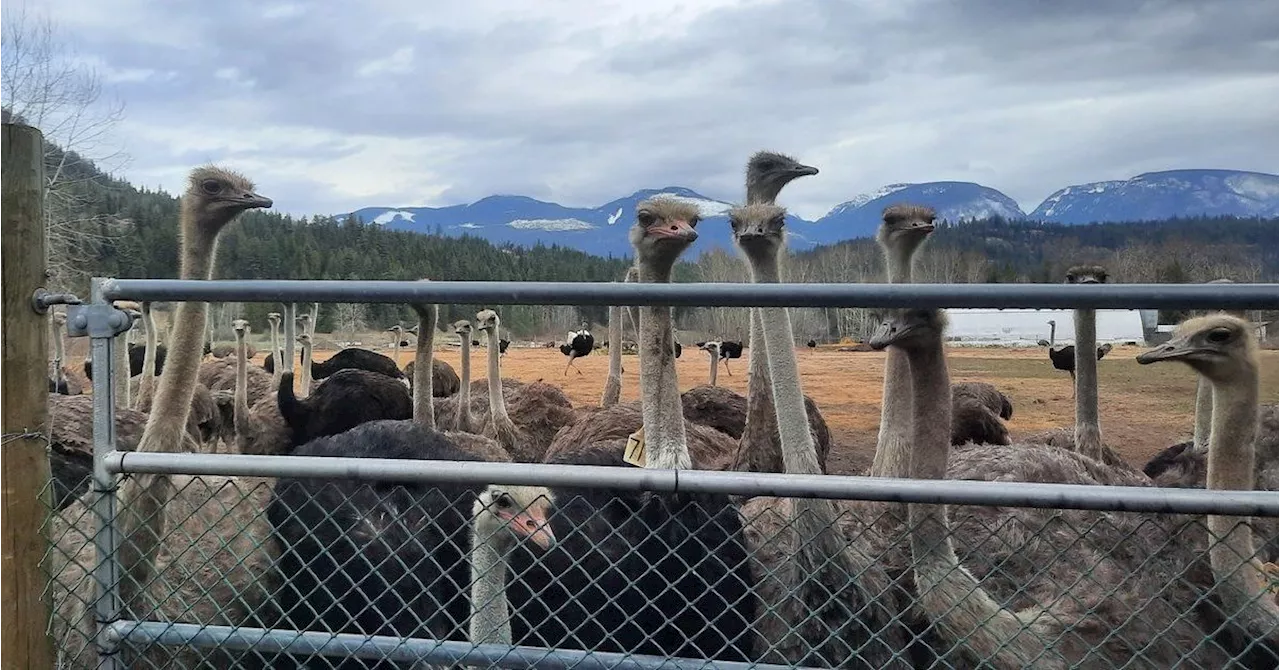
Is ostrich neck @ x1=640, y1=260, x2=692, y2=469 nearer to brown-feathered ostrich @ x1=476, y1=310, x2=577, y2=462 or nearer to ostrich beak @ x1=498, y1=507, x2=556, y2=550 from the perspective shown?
ostrich beak @ x1=498, y1=507, x2=556, y2=550

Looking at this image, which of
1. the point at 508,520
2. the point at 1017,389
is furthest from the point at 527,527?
the point at 1017,389

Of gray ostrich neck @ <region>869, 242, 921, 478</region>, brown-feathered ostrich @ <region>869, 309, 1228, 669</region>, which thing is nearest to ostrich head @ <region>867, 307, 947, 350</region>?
brown-feathered ostrich @ <region>869, 309, 1228, 669</region>

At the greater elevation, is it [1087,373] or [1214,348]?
[1214,348]

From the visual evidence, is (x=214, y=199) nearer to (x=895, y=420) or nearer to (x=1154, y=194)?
(x=895, y=420)

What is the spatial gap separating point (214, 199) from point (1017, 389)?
17823 mm

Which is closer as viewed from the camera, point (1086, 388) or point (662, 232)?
point (662, 232)

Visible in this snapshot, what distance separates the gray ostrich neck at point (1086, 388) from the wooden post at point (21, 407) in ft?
18.0

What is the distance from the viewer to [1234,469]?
3547 mm

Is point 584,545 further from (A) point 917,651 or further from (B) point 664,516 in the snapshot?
(A) point 917,651

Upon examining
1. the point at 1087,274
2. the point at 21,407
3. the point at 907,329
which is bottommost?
the point at 21,407

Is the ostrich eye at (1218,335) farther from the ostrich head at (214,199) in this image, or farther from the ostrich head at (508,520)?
the ostrich head at (214,199)

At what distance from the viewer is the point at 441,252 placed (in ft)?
205

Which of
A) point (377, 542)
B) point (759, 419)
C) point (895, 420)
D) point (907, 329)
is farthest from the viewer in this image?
point (759, 419)

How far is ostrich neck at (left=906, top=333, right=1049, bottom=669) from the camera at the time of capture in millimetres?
3145
